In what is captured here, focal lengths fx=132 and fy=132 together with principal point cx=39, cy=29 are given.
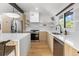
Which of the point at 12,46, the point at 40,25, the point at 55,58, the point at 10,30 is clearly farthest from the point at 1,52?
the point at 40,25

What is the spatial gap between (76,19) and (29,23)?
259 inches

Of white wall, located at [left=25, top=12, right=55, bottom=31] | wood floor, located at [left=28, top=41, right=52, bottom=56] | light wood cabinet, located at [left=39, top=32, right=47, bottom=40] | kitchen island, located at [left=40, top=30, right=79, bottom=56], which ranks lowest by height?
wood floor, located at [left=28, top=41, right=52, bottom=56]

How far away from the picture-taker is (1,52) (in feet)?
7.95

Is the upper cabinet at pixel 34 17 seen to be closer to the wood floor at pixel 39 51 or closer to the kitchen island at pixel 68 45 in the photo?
the wood floor at pixel 39 51

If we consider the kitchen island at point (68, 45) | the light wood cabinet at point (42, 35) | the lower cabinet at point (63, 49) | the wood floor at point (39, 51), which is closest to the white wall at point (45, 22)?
the light wood cabinet at point (42, 35)

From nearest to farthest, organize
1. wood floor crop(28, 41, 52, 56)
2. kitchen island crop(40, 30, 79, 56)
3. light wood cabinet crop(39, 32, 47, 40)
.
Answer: kitchen island crop(40, 30, 79, 56) → wood floor crop(28, 41, 52, 56) → light wood cabinet crop(39, 32, 47, 40)

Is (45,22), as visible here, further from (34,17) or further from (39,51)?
(39,51)

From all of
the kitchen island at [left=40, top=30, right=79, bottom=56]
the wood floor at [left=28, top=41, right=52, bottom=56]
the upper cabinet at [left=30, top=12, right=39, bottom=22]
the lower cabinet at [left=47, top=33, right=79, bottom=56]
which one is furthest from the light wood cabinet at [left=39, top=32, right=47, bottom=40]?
the kitchen island at [left=40, top=30, right=79, bottom=56]

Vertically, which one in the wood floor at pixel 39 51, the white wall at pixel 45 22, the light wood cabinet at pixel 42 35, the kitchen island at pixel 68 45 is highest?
the white wall at pixel 45 22

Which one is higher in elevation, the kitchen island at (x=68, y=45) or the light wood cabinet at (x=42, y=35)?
the kitchen island at (x=68, y=45)

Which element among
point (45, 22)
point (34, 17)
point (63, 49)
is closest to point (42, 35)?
point (45, 22)

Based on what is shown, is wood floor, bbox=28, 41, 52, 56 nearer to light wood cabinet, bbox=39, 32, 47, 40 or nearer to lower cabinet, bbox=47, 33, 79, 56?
lower cabinet, bbox=47, 33, 79, 56

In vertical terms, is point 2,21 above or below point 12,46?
above

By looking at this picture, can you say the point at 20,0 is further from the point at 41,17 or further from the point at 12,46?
the point at 41,17
